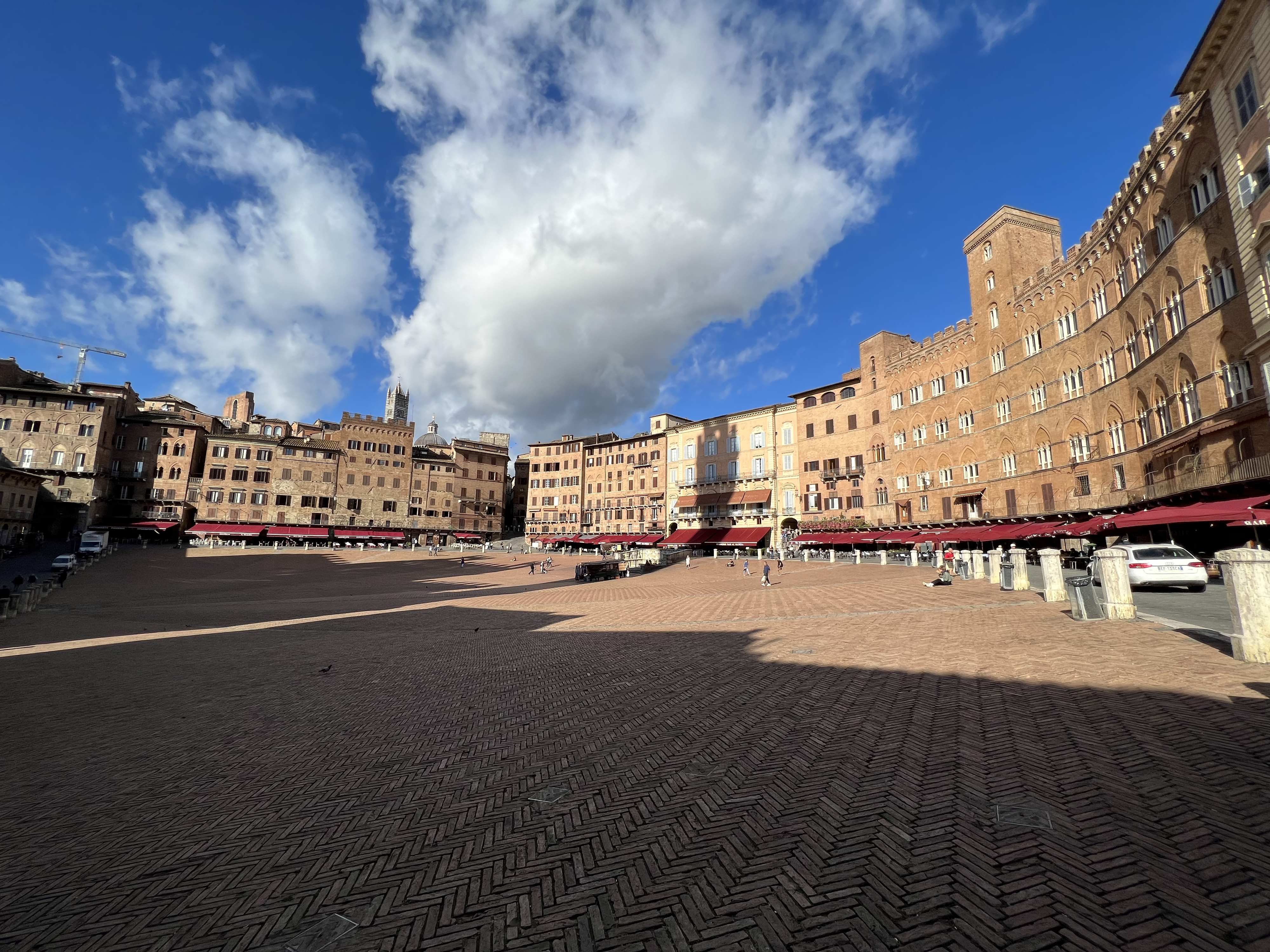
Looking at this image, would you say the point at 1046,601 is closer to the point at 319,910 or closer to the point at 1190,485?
the point at 1190,485

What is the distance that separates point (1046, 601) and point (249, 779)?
1737 cm

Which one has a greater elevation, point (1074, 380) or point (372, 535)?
point (1074, 380)

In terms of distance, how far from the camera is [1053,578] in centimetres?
1430

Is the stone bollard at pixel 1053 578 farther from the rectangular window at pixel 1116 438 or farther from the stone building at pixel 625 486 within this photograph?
the stone building at pixel 625 486

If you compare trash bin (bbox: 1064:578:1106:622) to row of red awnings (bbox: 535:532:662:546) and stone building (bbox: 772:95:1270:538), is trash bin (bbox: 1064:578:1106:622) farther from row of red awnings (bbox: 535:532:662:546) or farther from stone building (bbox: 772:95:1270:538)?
row of red awnings (bbox: 535:532:662:546)

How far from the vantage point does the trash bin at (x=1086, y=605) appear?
1134cm

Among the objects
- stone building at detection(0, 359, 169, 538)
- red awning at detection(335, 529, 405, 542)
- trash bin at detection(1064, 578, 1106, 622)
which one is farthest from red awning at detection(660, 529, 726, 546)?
stone building at detection(0, 359, 169, 538)

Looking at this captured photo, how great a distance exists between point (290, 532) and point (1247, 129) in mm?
80425

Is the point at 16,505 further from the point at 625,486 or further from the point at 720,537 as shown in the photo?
the point at 720,537

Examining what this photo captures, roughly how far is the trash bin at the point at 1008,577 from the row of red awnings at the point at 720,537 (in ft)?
121

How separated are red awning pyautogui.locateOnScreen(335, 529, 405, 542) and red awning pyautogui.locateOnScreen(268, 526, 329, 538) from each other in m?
1.75

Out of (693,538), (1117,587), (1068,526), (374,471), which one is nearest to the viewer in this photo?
(1117,587)

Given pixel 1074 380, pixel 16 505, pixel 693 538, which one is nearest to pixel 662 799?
pixel 1074 380

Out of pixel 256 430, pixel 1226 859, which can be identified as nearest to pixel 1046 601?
pixel 1226 859
